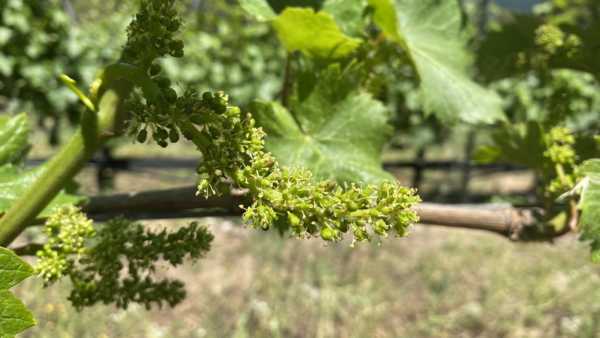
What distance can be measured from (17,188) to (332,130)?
57cm

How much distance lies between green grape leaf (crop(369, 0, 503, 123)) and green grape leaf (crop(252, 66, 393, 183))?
0.63ft

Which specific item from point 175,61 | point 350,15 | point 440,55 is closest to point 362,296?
point 175,61

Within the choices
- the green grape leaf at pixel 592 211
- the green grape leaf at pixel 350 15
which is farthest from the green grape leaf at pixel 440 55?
the green grape leaf at pixel 592 211

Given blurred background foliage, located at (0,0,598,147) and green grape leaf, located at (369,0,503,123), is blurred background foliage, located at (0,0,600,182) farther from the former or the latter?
green grape leaf, located at (369,0,503,123)

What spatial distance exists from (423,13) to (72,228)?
121 centimetres

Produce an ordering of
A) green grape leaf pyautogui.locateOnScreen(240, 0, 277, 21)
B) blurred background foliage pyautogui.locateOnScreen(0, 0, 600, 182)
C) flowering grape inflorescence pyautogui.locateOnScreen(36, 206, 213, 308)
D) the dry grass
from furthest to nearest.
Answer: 1. blurred background foliage pyautogui.locateOnScreen(0, 0, 600, 182)
2. the dry grass
3. green grape leaf pyautogui.locateOnScreen(240, 0, 277, 21)
4. flowering grape inflorescence pyautogui.locateOnScreen(36, 206, 213, 308)

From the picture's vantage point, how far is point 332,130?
122cm

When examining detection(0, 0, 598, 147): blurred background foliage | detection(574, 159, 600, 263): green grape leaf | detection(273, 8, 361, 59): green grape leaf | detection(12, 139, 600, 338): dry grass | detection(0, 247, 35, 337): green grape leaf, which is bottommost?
detection(12, 139, 600, 338): dry grass

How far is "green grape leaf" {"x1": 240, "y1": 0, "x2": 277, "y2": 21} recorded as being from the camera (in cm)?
120

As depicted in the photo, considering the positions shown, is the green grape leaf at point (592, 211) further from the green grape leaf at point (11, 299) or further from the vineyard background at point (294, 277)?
A: the vineyard background at point (294, 277)

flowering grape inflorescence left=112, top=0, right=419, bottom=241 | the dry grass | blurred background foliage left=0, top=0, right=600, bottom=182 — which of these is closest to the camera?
flowering grape inflorescence left=112, top=0, right=419, bottom=241

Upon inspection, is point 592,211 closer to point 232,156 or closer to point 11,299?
point 232,156

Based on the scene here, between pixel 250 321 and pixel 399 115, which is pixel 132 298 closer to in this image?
pixel 250 321


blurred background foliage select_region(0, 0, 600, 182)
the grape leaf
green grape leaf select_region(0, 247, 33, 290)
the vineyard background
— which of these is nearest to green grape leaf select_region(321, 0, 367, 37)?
the grape leaf
